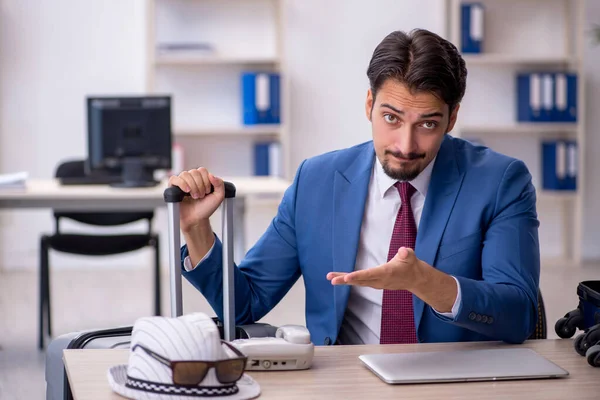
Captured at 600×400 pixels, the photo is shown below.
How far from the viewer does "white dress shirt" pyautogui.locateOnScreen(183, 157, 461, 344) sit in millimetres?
1834

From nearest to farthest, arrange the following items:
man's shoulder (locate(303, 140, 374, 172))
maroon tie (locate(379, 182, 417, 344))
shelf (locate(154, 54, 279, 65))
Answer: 1. maroon tie (locate(379, 182, 417, 344))
2. man's shoulder (locate(303, 140, 374, 172))
3. shelf (locate(154, 54, 279, 65))

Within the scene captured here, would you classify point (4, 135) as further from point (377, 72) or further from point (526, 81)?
point (377, 72)

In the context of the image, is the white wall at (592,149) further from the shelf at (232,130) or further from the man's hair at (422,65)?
the man's hair at (422,65)

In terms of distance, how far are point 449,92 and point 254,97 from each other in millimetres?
4131

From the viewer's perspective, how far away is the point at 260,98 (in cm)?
579

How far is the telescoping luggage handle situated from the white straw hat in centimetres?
24

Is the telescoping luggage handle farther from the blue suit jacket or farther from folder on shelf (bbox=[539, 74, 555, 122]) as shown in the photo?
folder on shelf (bbox=[539, 74, 555, 122])

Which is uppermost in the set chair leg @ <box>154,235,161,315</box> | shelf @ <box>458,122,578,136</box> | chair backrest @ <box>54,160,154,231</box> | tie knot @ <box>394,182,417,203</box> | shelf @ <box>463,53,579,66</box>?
shelf @ <box>463,53,579,66</box>

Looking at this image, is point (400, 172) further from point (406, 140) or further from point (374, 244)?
point (374, 244)

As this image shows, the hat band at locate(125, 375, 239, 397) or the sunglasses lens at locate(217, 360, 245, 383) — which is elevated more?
the sunglasses lens at locate(217, 360, 245, 383)

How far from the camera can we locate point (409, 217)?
5.99ft

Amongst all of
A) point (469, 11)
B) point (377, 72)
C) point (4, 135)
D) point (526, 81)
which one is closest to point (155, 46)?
point (4, 135)

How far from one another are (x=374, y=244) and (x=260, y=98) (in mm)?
4018

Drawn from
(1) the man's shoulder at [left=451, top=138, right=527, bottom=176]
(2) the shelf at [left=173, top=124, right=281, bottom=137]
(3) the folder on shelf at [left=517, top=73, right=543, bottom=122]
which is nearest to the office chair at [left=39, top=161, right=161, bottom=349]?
(2) the shelf at [left=173, top=124, right=281, bottom=137]
